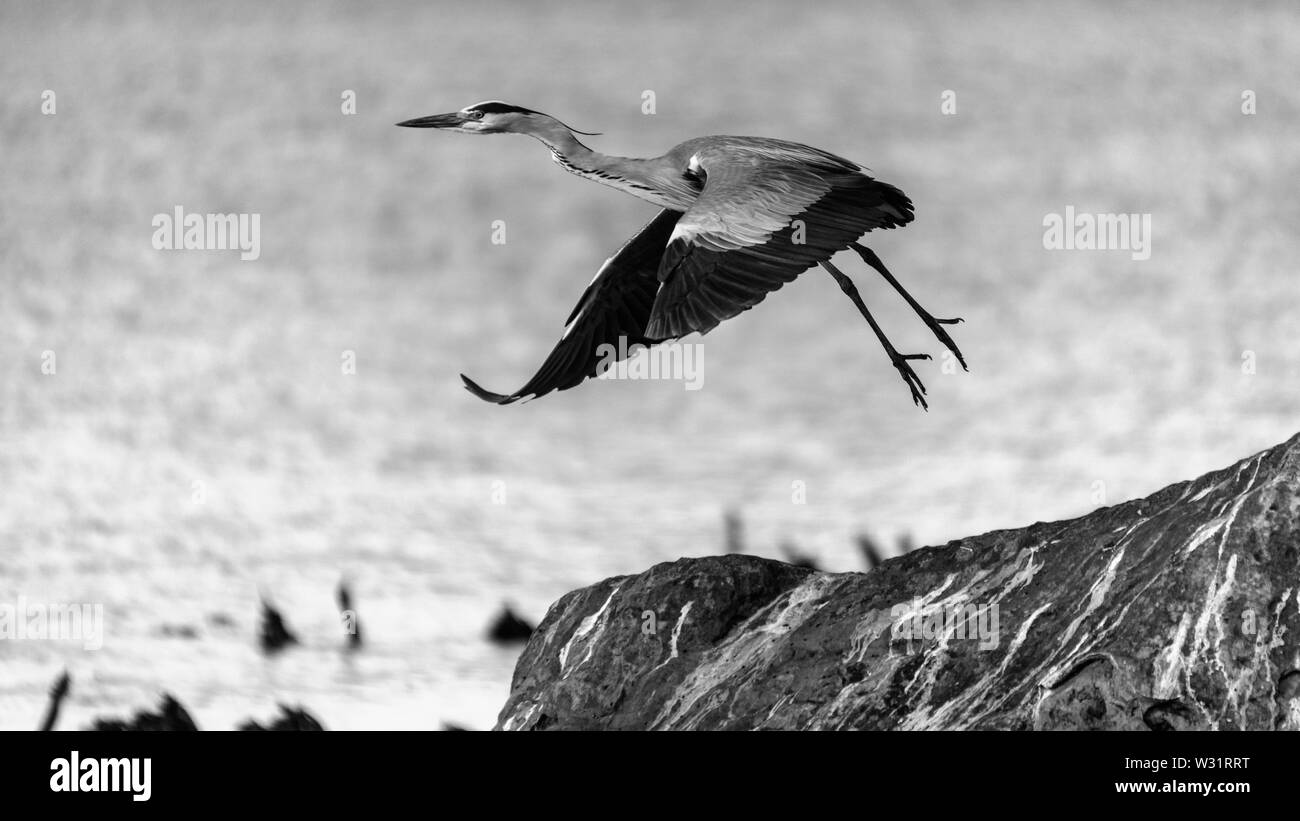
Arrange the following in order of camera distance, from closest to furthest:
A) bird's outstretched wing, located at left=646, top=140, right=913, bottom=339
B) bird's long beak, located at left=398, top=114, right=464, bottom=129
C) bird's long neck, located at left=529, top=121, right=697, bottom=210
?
bird's outstretched wing, located at left=646, top=140, right=913, bottom=339
bird's long neck, located at left=529, top=121, right=697, bottom=210
bird's long beak, located at left=398, top=114, right=464, bottom=129

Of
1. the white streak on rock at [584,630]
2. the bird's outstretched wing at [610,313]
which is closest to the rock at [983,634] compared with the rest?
the white streak on rock at [584,630]

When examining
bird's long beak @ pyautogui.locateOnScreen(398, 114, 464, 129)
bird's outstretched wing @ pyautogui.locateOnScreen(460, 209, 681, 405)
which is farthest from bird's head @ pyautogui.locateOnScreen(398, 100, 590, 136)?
bird's outstretched wing @ pyautogui.locateOnScreen(460, 209, 681, 405)

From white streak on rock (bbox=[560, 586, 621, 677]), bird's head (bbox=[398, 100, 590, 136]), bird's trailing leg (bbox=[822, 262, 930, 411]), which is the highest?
bird's head (bbox=[398, 100, 590, 136])

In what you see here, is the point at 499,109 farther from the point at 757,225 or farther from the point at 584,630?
the point at 584,630

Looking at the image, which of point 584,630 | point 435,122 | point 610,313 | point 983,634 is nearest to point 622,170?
point 610,313

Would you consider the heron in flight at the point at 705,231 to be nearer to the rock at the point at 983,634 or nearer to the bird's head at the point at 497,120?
the bird's head at the point at 497,120

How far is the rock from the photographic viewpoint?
31.6 ft

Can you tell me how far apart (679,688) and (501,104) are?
554 cm

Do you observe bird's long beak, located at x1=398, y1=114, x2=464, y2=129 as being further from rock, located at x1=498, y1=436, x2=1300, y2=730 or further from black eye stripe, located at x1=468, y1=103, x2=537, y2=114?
rock, located at x1=498, y1=436, x2=1300, y2=730

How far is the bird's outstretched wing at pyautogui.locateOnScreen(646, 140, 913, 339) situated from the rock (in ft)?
9.36

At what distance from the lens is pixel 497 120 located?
13492 millimetres

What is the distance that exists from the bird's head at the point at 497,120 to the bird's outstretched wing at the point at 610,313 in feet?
3.90

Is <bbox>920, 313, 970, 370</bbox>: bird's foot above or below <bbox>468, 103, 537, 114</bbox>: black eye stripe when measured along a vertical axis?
below
